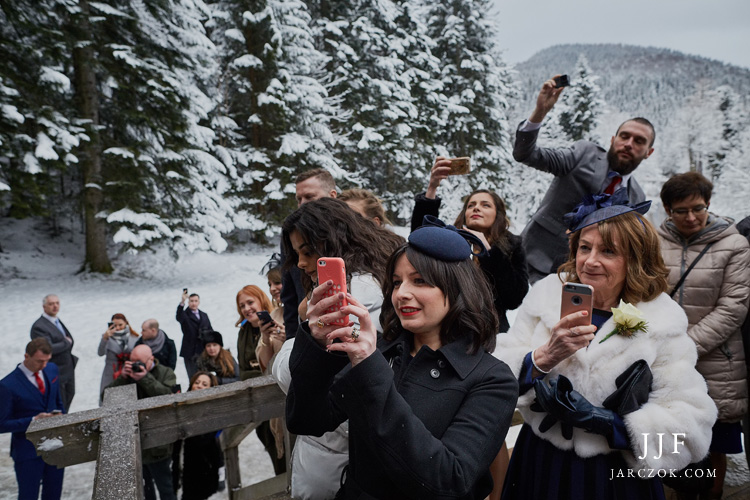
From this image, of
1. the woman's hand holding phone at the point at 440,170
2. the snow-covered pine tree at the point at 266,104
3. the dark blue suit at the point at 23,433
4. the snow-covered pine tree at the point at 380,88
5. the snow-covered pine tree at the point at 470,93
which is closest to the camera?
the woman's hand holding phone at the point at 440,170

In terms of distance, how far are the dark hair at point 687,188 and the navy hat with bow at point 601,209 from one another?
109 cm

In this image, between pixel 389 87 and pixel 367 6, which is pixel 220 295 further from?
pixel 367 6

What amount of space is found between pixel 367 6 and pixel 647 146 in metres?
19.5

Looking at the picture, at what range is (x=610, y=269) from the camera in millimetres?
1997

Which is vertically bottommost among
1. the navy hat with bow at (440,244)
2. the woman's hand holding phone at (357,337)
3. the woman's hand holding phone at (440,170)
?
the woman's hand holding phone at (357,337)

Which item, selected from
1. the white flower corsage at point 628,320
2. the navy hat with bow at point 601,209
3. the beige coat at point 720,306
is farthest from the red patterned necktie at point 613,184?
the white flower corsage at point 628,320

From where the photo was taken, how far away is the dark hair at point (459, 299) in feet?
5.15

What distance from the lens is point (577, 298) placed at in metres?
1.72

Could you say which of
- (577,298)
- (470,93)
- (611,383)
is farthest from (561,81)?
(470,93)

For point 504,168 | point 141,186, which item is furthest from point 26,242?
point 504,168

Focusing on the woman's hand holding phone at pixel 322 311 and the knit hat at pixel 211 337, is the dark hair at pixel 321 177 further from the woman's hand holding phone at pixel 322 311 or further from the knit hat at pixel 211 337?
the knit hat at pixel 211 337

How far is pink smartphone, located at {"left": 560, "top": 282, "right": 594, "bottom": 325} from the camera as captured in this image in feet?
5.56

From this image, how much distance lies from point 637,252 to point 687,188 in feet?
4.44

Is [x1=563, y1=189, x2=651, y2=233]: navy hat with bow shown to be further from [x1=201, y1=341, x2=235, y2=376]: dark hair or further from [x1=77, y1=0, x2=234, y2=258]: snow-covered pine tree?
[x1=77, y1=0, x2=234, y2=258]: snow-covered pine tree
